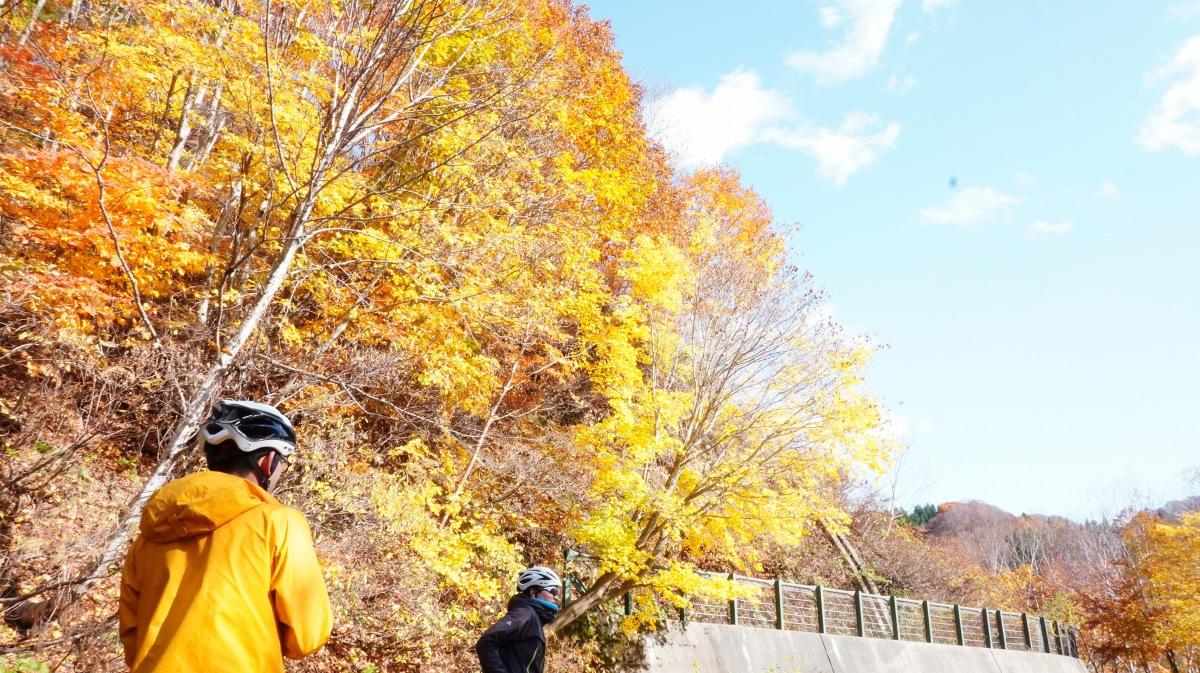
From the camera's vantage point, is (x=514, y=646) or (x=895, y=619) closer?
(x=514, y=646)

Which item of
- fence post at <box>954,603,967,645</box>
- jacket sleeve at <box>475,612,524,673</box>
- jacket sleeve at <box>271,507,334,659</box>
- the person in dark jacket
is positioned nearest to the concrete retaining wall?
fence post at <box>954,603,967,645</box>

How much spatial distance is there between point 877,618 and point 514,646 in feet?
55.1

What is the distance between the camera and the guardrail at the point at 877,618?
45.9 ft

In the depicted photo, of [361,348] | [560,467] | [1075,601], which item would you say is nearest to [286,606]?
[361,348]

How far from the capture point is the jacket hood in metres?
1.86

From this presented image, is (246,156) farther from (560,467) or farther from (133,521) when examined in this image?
(560,467)

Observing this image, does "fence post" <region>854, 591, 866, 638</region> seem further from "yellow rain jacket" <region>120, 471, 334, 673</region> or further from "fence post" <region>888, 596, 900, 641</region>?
"yellow rain jacket" <region>120, 471, 334, 673</region>

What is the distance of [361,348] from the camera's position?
1141 cm

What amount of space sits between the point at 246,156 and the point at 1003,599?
3391 centimetres

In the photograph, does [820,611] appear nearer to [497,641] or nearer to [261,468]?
[497,641]

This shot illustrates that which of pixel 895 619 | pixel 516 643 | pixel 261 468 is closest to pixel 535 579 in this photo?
pixel 516 643

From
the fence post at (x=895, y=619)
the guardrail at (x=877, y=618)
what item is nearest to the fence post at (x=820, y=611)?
the guardrail at (x=877, y=618)

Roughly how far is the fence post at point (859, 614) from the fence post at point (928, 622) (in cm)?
310

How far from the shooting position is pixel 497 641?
3693mm
